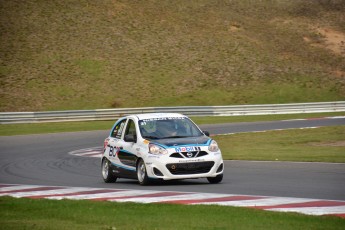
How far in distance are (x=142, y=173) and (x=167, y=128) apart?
1.17m

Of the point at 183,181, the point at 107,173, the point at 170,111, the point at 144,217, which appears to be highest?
the point at 144,217

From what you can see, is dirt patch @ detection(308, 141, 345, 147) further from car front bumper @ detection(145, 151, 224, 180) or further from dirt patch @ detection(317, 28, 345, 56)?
dirt patch @ detection(317, 28, 345, 56)

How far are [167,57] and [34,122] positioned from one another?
2197cm

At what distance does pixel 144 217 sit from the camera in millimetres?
11789

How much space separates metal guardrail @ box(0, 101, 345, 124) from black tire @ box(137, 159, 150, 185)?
28956mm

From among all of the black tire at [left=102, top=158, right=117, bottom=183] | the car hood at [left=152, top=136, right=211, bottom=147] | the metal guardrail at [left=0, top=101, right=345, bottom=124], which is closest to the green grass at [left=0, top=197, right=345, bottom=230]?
the car hood at [left=152, top=136, right=211, bottom=147]

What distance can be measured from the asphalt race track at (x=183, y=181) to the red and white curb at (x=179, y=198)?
706mm

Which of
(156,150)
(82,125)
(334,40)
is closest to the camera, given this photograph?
(156,150)

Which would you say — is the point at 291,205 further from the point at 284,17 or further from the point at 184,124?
the point at 284,17

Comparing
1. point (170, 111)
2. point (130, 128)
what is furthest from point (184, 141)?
point (170, 111)

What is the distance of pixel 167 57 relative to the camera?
66938mm

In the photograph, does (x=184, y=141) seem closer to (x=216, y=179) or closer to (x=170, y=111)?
(x=216, y=179)

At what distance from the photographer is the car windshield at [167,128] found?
59.0 feet

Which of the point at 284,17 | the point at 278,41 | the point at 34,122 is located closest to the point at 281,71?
the point at 278,41
